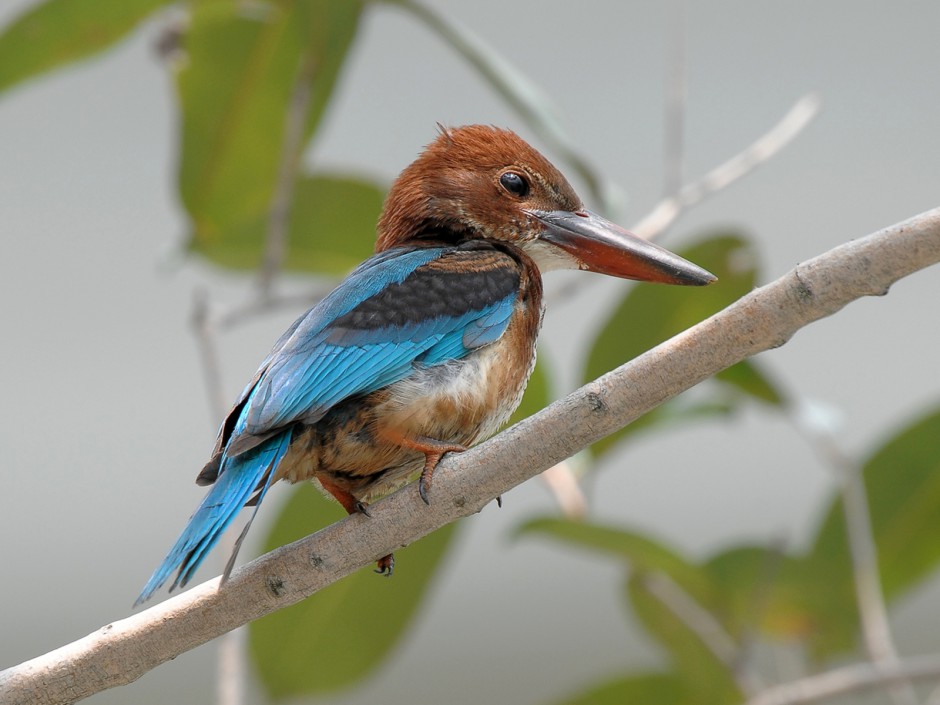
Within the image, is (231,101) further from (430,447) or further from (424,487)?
(424,487)

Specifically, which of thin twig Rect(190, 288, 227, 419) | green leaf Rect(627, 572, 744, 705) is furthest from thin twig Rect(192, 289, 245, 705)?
green leaf Rect(627, 572, 744, 705)

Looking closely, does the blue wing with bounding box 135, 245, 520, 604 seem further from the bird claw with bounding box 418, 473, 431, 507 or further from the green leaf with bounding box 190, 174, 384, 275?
the green leaf with bounding box 190, 174, 384, 275

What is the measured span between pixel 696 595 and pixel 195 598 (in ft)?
3.60

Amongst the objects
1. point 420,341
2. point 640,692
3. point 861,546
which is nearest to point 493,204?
point 420,341

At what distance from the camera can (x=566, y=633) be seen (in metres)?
4.66

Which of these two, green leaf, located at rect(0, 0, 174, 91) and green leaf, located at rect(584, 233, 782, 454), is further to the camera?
green leaf, located at rect(0, 0, 174, 91)

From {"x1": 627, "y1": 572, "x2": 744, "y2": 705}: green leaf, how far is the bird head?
71 centimetres

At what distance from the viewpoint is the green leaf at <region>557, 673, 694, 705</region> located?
2.32m

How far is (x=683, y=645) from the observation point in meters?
2.28

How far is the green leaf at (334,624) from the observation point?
2115mm

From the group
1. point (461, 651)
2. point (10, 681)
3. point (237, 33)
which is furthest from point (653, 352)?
point (461, 651)

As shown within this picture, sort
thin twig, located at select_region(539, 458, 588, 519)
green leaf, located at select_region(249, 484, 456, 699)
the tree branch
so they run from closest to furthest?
the tree branch → green leaf, located at select_region(249, 484, 456, 699) → thin twig, located at select_region(539, 458, 588, 519)

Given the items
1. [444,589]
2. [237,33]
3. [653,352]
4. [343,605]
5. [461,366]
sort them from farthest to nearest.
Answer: [444,589] < [237,33] < [343,605] < [461,366] < [653,352]

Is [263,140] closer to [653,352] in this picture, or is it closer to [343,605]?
[343,605]
